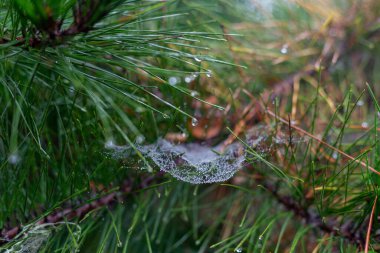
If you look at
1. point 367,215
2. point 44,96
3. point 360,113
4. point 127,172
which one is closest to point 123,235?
point 127,172

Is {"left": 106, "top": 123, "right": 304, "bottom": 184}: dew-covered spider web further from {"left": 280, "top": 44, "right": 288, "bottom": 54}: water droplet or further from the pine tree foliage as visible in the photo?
{"left": 280, "top": 44, "right": 288, "bottom": 54}: water droplet

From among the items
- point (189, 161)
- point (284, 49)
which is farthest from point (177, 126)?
point (284, 49)

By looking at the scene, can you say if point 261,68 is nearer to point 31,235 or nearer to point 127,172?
point 127,172

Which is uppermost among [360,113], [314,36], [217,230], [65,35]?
[65,35]

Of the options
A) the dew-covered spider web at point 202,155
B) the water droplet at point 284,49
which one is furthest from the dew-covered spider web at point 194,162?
the water droplet at point 284,49

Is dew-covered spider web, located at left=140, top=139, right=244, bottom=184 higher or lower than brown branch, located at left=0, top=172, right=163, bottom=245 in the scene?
higher

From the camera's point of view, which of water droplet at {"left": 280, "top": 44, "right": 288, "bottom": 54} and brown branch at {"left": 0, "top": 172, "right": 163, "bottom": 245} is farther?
water droplet at {"left": 280, "top": 44, "right": 288, "bottom": 54}

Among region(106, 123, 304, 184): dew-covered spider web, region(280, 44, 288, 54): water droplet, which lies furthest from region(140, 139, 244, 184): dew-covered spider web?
region(280, 44, 288, 54): water droplet

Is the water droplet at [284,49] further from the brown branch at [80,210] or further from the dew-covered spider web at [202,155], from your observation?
the brown branch at [80,210]
